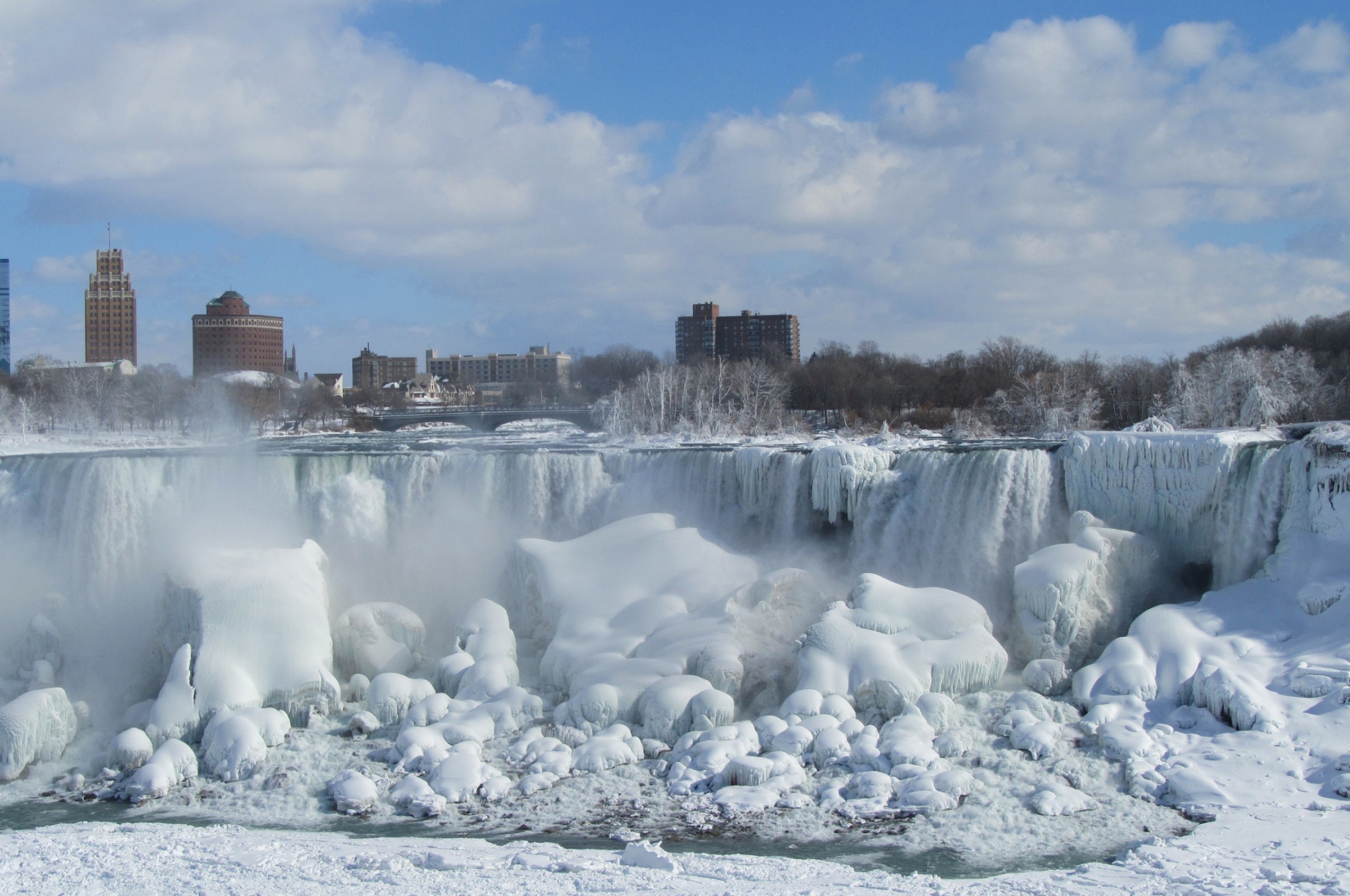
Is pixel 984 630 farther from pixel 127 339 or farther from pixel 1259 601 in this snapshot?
pixel 127 339

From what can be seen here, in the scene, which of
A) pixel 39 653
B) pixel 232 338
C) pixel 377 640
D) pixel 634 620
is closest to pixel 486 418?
pixel 39 653

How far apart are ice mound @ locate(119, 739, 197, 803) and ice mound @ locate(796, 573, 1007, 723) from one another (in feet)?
25.4

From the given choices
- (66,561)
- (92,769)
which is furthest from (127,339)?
(92,769)

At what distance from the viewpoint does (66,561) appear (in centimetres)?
2022

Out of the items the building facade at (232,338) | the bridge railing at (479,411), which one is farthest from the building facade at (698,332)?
the building facade at (232,338)

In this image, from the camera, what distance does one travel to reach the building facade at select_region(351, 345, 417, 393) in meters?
147

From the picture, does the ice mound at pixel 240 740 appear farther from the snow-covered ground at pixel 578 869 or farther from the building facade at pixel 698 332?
the building facade at pixel 698 332

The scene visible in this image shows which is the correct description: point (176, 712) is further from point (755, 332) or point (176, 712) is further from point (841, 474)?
point (755, 332)

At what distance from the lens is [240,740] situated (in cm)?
1291

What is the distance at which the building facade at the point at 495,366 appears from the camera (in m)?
128

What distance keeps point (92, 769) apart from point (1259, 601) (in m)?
16.0

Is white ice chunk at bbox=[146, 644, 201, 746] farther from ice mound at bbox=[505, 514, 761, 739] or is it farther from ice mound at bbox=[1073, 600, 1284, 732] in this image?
ice mound at bbox=[1073, 600, 1284, 732]

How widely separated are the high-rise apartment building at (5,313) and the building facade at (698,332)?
7127 centimetres

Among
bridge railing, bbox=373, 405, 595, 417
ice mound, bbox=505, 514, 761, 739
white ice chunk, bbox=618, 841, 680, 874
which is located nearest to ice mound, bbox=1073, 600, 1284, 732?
ice mound, bbox=505, 514, 761, 739
